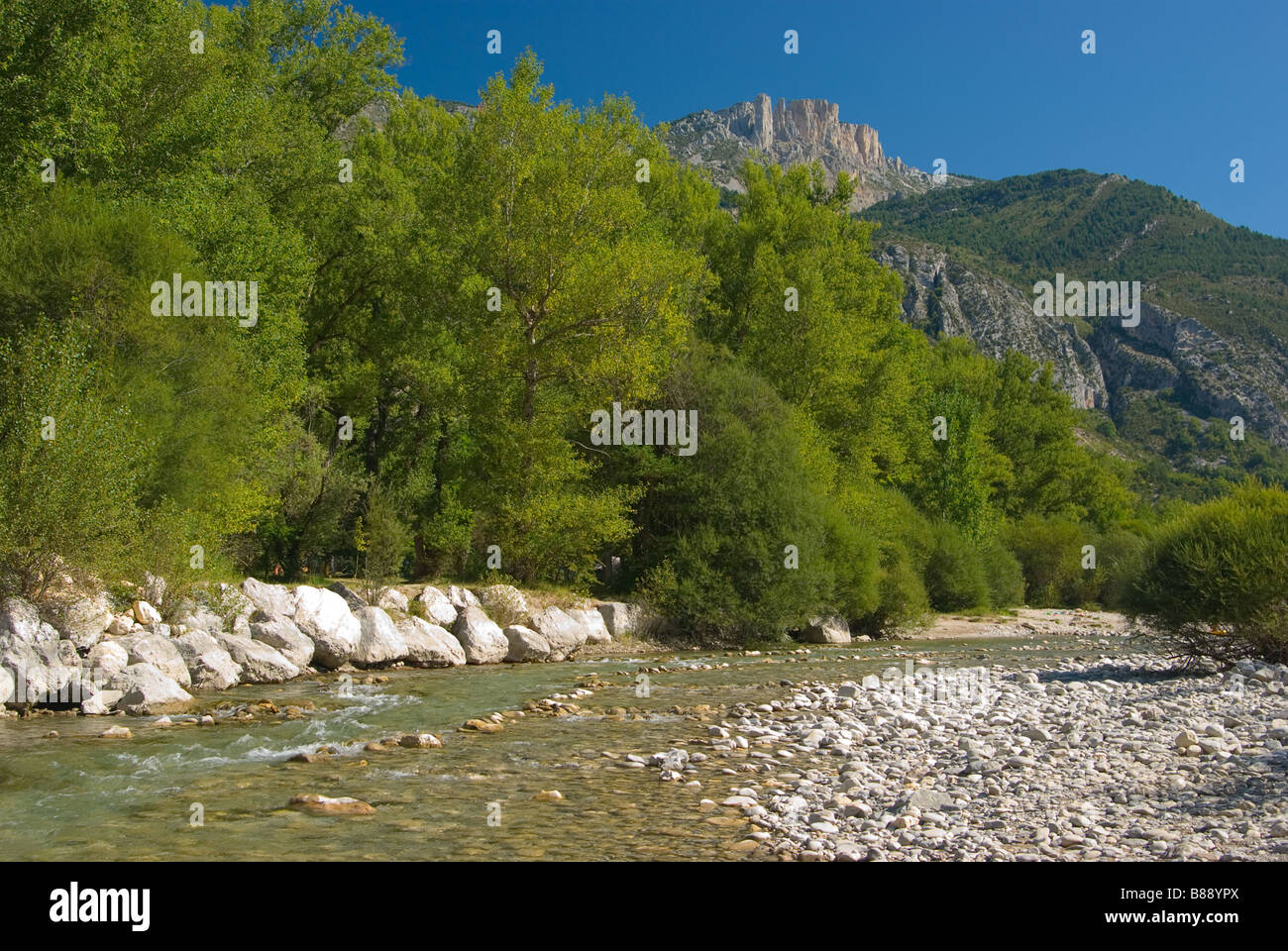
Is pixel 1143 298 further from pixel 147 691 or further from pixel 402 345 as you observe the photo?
pixel 147 691

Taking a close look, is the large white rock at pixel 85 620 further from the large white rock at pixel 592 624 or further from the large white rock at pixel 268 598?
the large white rock at pixel 592 624

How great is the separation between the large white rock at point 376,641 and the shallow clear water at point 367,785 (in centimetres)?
348

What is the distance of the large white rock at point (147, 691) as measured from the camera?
1559 cm

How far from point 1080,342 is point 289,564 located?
147 metres

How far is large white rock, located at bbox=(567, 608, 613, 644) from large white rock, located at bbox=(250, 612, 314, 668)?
889cm

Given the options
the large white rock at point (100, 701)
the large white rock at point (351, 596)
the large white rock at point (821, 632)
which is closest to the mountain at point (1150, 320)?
the large white rock at point (821, 632)

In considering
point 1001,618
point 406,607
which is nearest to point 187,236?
point 406,607

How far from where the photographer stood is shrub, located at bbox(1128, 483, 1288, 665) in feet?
62.2

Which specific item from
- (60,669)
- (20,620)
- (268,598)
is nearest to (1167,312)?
(268,598)

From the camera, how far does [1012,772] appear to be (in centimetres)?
1083

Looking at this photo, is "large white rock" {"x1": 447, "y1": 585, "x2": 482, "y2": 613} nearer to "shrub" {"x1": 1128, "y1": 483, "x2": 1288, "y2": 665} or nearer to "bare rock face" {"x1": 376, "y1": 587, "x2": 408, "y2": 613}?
"bare rock face" {"x1": 376, "y1": 587, "x2": 408, "y2": 613}

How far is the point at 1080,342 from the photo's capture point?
151250 millimetres

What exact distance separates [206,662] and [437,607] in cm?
→ 773
